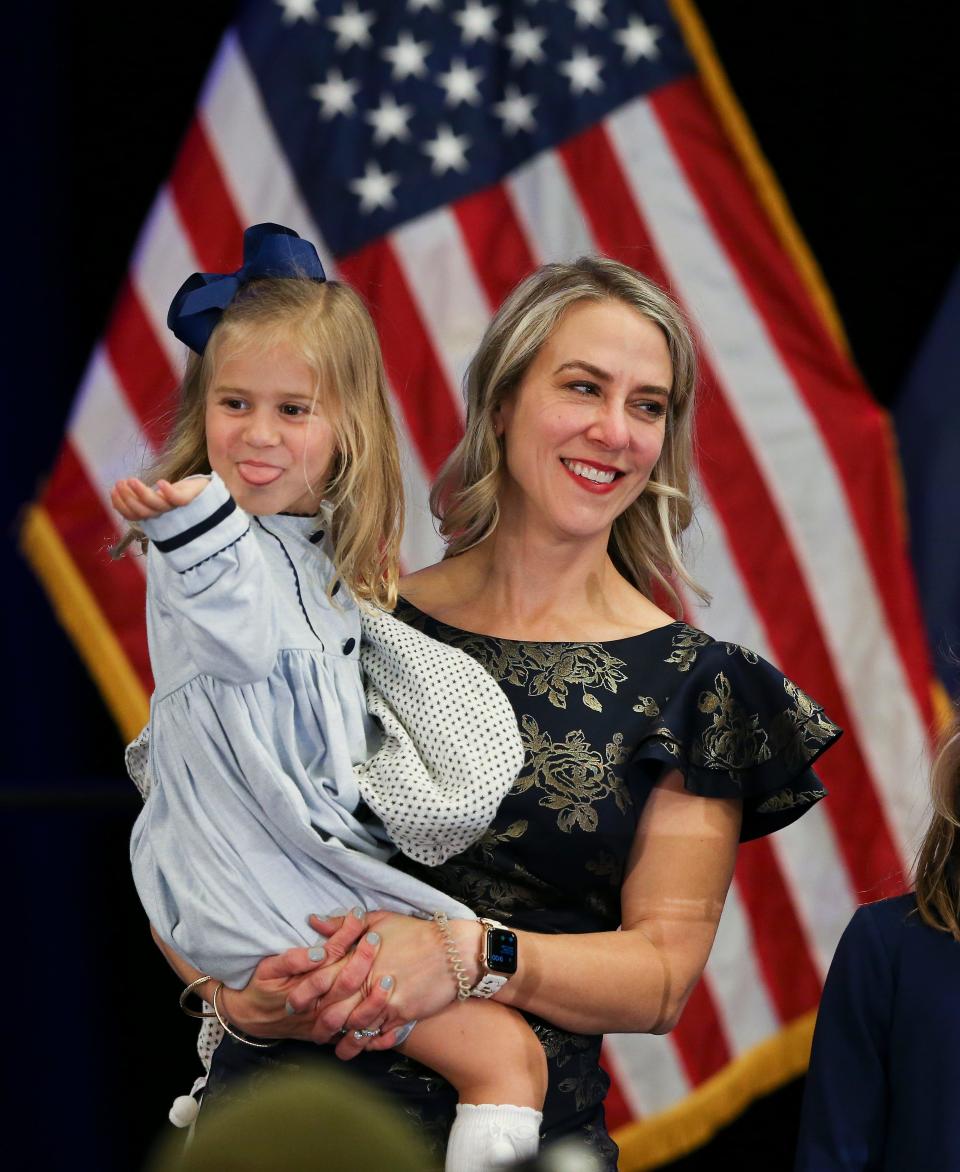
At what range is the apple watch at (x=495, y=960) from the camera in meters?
1.51

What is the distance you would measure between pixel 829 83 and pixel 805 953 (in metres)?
1.74

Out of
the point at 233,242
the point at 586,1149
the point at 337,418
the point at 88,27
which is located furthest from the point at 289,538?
the point at 88,27

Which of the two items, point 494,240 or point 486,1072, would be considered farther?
point 494,240

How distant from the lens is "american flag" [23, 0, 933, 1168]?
2.98 meters

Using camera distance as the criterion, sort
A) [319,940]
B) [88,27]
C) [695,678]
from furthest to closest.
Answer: [88,27] < [695,678] < [319,940]

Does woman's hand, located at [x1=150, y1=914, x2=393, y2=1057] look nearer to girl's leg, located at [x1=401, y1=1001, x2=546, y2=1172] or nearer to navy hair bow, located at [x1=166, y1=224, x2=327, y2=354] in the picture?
girl's leg, located at [x1=401, y1=1001, x2=546, y2=1172]

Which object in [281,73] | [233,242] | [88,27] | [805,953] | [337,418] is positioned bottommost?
[805,953]

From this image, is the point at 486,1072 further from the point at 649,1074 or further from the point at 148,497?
the point at 649,1074

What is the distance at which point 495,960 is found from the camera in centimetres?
152

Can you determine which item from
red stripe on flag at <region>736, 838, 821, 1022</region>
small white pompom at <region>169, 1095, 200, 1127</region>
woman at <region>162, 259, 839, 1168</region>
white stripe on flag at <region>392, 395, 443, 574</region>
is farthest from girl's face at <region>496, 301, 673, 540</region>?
red stripe on flag at <region>736, 838, 821, 1022</region>

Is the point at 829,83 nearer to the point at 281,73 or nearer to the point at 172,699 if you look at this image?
the point at 281,73

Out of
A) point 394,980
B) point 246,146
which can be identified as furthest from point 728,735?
point 246,146

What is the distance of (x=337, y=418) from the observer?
1583 millimetres

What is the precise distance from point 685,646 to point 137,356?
1.60 meters
